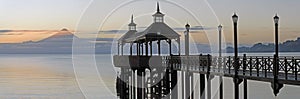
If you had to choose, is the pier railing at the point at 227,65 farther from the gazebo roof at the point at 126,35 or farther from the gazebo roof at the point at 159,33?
the gazebo roof at the point at 126,35

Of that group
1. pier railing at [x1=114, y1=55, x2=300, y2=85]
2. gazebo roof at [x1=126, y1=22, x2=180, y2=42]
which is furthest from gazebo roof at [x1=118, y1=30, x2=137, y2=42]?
gazebo roof at [x1=126, y1=22, x2=180, y2=42]

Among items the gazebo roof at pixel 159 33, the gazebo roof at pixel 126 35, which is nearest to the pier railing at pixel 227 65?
the gazebo roof at pixel 159 33

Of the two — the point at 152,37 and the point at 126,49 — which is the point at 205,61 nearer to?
the point at 152,37

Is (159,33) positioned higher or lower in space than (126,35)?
lower

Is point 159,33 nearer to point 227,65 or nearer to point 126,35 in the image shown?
point 126,35

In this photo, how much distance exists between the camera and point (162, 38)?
36250 millimetres

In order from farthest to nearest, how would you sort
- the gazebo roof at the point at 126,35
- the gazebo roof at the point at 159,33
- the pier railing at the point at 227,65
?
the gazebo roof at the point at 126,35 → the gazebo roof at the point at 159,33 → the pier railing at the point at 227,65

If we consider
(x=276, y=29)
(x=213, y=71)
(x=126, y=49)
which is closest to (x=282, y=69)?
(x=276, y=29)

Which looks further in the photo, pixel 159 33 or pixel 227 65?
pixel 159 33

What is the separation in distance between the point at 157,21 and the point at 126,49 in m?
15.9

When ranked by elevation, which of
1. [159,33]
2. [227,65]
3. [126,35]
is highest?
[126,35]

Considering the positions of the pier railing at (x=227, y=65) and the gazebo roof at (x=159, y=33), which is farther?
the gazebo roof at (x=159, y=33)

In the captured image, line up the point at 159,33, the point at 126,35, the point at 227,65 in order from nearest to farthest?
1. the point at 227,65
2. the point at 159,33
3. the point at 126,35

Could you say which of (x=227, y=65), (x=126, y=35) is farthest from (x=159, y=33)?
(x=227, y=65)
